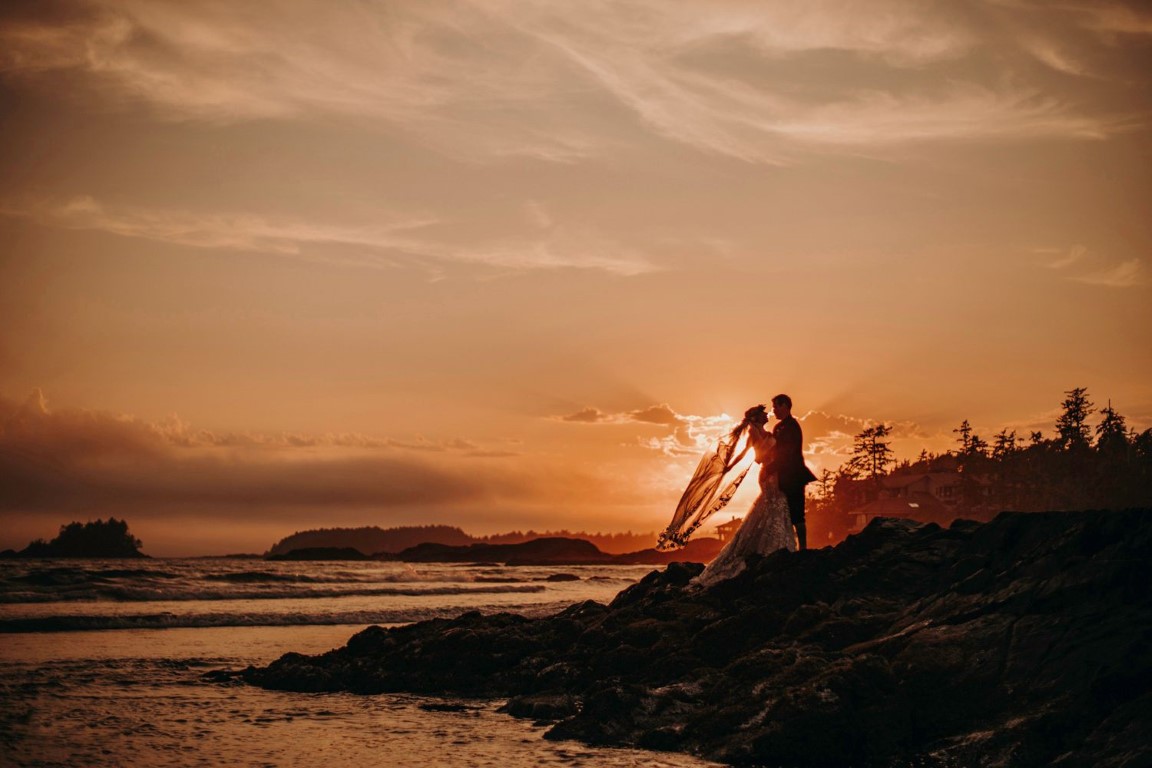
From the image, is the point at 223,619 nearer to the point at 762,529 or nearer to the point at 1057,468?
the point at 762,529

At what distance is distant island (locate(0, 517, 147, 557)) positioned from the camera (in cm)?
8544

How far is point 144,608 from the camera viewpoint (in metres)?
33.9

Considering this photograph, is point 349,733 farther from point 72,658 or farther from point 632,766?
point 72,658

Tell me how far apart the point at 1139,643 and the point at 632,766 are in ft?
17.6

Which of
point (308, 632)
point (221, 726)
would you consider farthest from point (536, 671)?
point (308, 632)

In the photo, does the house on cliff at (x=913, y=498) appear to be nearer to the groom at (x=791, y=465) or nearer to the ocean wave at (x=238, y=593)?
the ocean wave at (x=238, y=593)

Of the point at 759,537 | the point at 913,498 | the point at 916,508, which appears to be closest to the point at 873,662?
the point at 759,537

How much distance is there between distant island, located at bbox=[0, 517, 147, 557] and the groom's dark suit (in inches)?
3192

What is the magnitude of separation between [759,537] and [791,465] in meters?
1.50

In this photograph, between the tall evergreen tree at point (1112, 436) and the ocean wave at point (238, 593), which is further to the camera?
the tall evergreen tree at point (1112, 436)

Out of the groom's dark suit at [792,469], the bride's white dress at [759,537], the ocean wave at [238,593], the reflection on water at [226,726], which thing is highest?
the groom's dark suit at [792,469]

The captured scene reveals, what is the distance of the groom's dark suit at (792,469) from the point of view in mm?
18203

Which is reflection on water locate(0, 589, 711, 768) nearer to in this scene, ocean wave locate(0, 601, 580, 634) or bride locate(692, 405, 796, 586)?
bride locate(692, 405, 796, 586)

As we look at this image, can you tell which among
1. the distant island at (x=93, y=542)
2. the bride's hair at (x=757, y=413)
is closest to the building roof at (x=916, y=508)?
the distant island at (x=93, y=542)
